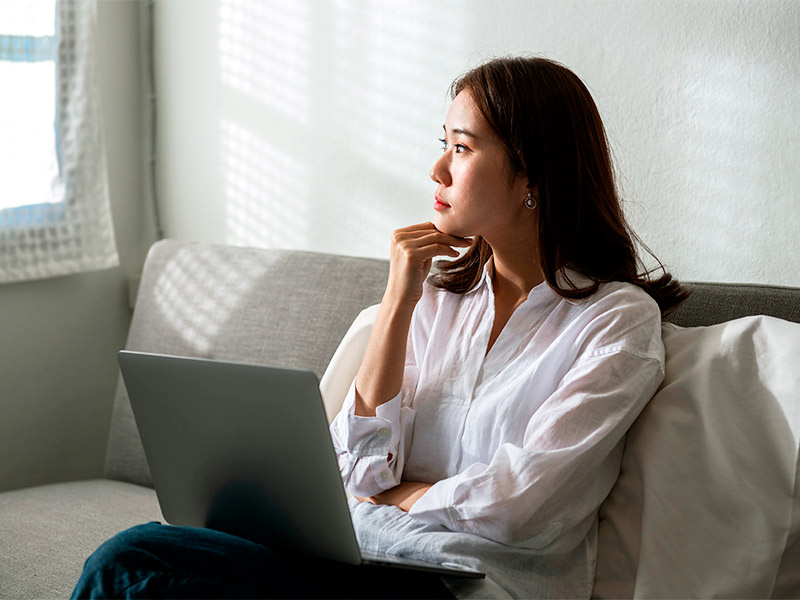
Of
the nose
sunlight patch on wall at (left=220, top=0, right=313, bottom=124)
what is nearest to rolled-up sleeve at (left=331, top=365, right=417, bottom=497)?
the nose

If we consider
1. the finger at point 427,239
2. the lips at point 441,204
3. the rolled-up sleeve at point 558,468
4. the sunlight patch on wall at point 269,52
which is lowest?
the rolled-up sleeve at point 558,468

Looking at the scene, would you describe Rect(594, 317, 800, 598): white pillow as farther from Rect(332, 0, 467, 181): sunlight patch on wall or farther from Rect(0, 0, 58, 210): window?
Rect(0, 0, 58, 210): window

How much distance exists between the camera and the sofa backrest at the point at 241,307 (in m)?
1.79

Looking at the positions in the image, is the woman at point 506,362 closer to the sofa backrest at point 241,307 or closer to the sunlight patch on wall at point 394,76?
the sofa backrest at point 241,307

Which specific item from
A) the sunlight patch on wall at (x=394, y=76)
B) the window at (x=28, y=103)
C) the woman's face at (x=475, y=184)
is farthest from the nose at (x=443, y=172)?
the window at (x=28, y=103)

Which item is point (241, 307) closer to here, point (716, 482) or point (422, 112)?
point (422, 112)

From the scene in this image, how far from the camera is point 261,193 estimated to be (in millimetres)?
2289

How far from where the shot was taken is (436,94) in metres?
1.95

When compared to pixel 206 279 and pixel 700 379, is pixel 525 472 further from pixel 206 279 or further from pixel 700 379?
pixel 206 279

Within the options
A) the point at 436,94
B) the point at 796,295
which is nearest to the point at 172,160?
the point at 436,94

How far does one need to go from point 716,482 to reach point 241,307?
1070 mm

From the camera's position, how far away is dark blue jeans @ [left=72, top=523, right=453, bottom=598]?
3.44 feet

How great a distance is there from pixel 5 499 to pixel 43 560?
0.36 m

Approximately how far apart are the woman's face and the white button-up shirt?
0.12 metres
